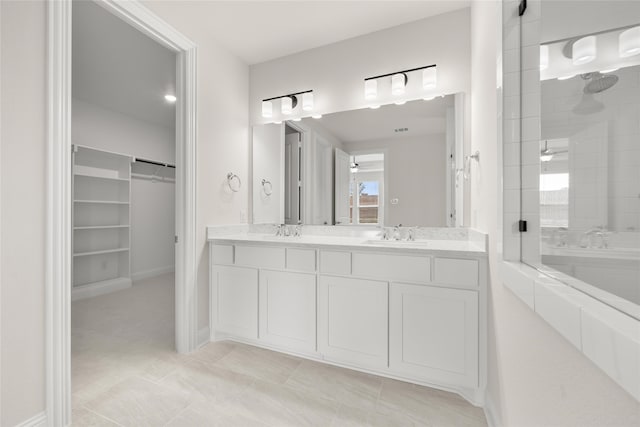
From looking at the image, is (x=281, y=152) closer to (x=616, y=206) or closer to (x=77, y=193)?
(x=616, y=206)

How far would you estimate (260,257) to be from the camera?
7.07ft

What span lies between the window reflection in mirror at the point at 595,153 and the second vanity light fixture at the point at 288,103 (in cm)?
193

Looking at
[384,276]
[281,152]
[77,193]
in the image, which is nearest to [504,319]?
[384,276]

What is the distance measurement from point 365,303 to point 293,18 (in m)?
2.23

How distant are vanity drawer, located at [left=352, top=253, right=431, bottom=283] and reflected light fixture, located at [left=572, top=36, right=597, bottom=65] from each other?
3.89 ft

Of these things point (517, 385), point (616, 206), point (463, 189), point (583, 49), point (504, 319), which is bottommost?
point (517, 385)

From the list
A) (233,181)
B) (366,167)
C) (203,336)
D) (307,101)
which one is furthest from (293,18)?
(203,336)

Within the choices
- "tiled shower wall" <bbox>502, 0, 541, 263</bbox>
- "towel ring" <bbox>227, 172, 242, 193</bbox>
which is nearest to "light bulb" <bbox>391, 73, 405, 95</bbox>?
"tiled shower wall" <bbox>502, 0, 541, 263</bbox>

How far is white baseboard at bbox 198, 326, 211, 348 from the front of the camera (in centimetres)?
225

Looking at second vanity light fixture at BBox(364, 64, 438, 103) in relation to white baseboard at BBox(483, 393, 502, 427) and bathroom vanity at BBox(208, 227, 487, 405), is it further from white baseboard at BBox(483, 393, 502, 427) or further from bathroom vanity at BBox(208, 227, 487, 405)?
white baseboard at BBox(483, 393, 502, 427)

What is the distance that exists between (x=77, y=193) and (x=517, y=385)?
481 centimetres

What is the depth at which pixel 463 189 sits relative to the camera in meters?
2.09

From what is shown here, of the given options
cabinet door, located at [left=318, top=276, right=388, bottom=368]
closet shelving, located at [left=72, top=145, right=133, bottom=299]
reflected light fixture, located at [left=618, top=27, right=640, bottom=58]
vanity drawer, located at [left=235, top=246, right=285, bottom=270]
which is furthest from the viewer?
closet shelving, located at [left=72, top=145, right=133, bottom=299]

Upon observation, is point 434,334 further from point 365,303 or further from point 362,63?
point 362,63
